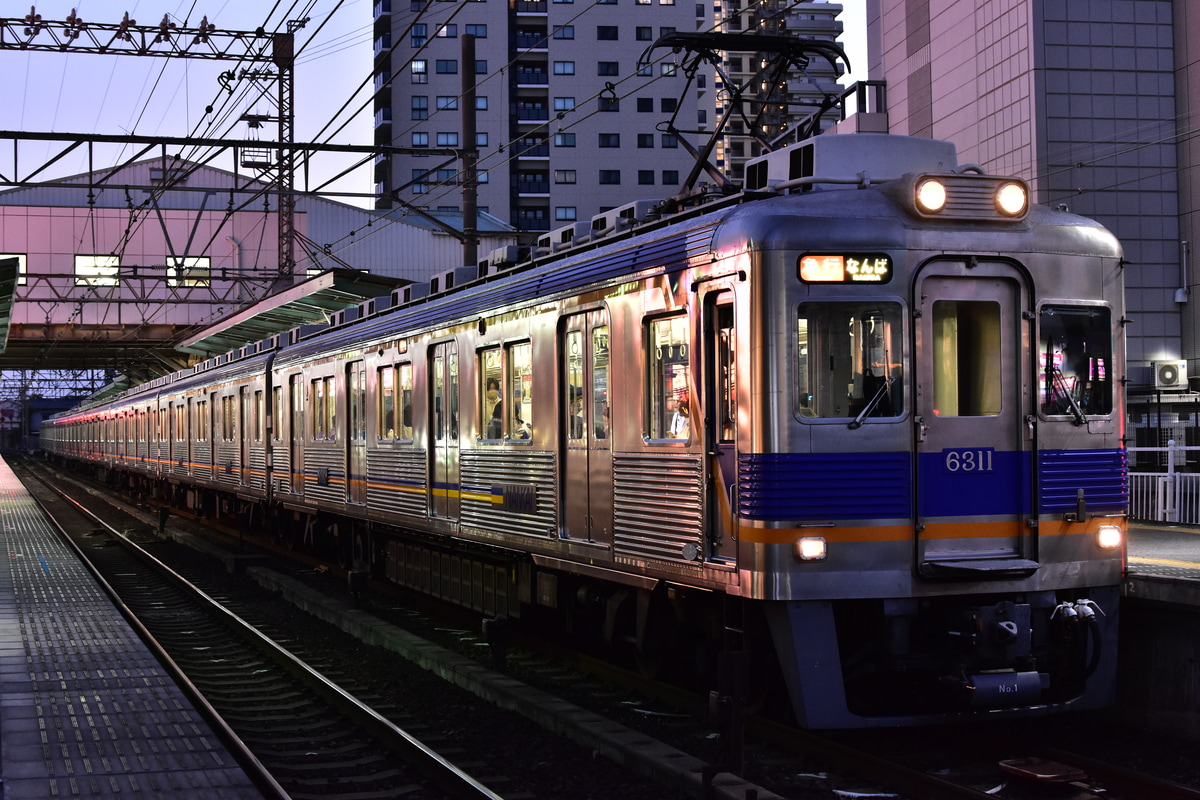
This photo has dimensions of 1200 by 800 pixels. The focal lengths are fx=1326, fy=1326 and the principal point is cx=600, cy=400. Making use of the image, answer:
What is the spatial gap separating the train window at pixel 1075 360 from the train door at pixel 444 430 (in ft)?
18.7

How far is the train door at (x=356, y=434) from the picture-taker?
14883mm

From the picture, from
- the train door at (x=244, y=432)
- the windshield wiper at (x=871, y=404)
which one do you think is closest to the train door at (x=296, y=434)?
the train door at (x=244, y=432)

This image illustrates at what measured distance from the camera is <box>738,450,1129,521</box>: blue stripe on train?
7.05 meters

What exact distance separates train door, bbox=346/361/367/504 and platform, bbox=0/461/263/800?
2949mm

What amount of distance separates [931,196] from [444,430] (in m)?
5.96

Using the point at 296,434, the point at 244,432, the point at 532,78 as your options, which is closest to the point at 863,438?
the point at 296,434

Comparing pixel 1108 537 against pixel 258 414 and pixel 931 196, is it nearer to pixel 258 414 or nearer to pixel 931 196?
pixel 931 196

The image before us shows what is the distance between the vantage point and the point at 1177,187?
3284 centimetres

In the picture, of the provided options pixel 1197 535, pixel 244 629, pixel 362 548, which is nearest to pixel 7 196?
pixel 362 548

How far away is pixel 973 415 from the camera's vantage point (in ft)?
24.6

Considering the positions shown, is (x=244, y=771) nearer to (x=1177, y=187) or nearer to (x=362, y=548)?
(x=362, y=548)

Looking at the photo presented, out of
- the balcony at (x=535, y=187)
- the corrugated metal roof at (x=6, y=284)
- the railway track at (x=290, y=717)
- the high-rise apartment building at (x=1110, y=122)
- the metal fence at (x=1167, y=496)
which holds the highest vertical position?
the balcony at (x=535, y=187)

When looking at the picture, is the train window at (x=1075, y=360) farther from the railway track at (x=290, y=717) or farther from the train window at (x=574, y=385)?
the railway track at (x=290, y=717)

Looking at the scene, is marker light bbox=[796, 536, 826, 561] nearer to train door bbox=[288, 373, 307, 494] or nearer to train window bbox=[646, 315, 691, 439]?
train window bbox=[646, 315, 691, 439]
